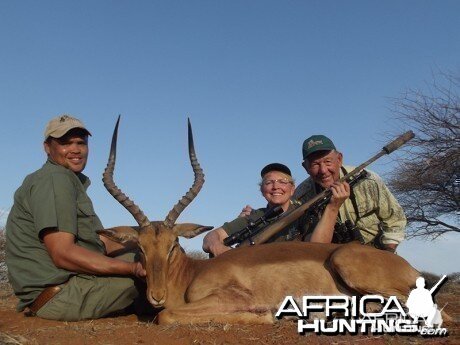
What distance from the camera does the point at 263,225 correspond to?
25.9 feet

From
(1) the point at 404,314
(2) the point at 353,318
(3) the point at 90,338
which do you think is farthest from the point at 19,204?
(1) the point at 404,314

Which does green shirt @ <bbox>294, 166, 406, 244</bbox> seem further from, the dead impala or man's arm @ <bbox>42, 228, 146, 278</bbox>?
man's arm @ <bbox>42, 228, 146, 278</bbox>

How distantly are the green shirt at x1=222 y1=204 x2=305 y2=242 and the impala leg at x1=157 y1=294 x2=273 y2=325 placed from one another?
216cm

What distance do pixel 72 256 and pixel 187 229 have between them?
135 cm

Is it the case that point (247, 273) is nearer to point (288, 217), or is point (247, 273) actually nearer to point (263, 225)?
point (288, 217)

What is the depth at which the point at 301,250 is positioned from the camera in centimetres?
632

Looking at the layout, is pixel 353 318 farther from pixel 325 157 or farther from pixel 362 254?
pixel 325 157

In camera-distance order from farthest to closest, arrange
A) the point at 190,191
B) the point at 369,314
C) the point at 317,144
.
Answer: the point at 317,144 → the point at 190,191 → the point at 369,314

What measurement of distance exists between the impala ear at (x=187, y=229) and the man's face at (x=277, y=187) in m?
2.00

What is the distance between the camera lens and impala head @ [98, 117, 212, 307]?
5.68 metres

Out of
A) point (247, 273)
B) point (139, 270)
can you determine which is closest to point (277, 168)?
Result: point (247, 273)

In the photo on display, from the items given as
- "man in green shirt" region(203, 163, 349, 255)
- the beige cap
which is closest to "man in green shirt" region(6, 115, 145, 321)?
the beige cap

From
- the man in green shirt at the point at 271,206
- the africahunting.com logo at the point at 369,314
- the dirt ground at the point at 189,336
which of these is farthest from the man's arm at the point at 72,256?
the man in green shirt at the point at 271,206

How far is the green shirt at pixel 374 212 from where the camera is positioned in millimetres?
7812
